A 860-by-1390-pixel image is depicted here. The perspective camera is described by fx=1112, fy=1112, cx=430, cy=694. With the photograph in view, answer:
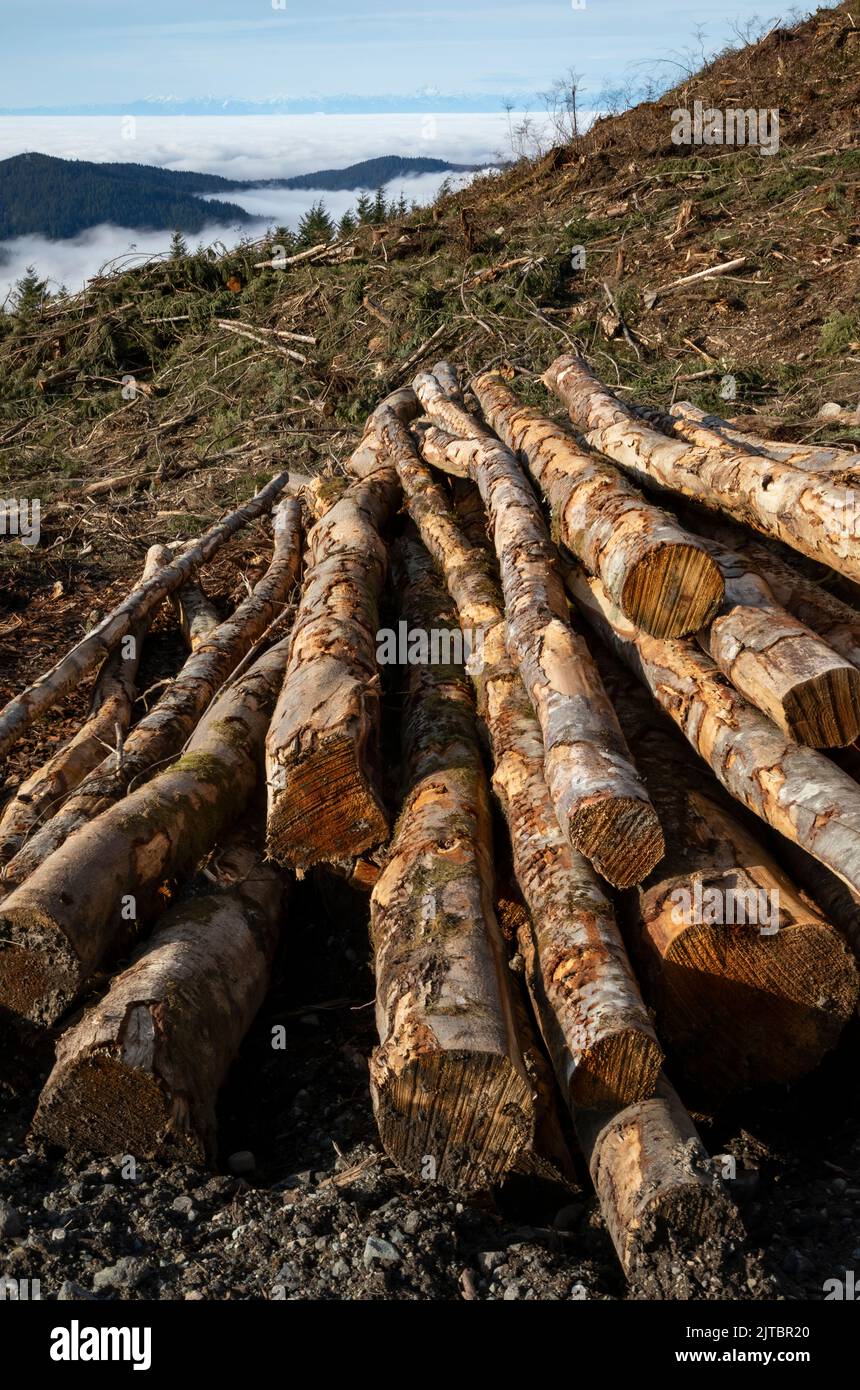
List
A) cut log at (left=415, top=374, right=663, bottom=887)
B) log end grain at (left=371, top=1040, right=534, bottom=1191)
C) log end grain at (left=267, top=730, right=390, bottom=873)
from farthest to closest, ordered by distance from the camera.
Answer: log end grain at (left=267, top=730, right=390, bottom=873), cut log at (left=415, top=374, right=663, bottom=887), log end grain at (left=371, top=1040, right=534, bottom=1191)

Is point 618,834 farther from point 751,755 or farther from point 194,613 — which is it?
point 194,613

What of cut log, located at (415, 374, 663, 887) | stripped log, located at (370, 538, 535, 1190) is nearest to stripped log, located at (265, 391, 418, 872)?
stripped log, located at (370, 538, 535, 1190)

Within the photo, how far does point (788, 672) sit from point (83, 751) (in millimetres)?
3875

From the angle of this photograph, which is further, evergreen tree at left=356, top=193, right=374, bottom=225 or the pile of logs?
evergreen tree at left=356, top=193, right=374, bottom=225

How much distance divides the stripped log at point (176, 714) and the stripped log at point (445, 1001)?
156 centimetres

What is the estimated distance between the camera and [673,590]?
178 inches

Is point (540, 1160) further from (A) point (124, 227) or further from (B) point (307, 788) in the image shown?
(A) point (124, 227)

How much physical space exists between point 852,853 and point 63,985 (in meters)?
2.80

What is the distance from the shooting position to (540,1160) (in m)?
3.57

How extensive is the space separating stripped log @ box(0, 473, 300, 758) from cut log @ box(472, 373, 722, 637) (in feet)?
9.94

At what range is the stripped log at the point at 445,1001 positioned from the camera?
343 cm

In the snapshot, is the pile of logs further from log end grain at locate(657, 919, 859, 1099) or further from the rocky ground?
the rocky ground

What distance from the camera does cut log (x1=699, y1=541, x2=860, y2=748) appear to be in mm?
4012

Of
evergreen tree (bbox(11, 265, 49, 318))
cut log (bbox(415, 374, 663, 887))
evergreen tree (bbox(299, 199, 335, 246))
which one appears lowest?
cut log (bbox(415, 374, 663, 887))
